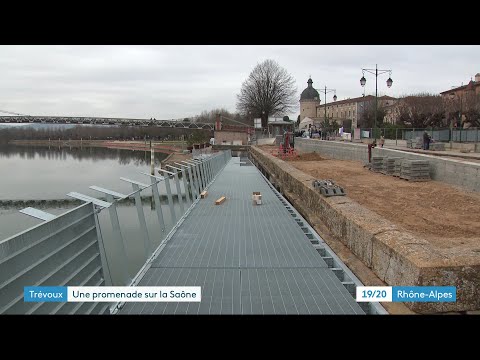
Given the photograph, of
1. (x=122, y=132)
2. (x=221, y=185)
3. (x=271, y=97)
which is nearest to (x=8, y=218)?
(x=221, y=185)

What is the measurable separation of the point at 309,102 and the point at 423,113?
7079 cm

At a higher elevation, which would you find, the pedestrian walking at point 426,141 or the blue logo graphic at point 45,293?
the pedestrian walking at point 426,141

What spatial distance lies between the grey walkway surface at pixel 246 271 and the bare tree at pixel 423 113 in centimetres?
4592

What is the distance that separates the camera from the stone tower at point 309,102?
11950 centimetres

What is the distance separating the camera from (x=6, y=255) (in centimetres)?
261

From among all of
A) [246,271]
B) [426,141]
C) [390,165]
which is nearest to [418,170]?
[390,165]

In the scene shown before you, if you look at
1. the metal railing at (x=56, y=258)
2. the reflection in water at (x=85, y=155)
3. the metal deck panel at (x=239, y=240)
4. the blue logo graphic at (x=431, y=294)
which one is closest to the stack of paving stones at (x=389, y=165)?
the metal deck panel at (x=239, y=240)

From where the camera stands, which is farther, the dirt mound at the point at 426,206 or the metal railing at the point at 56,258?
the dirt mound at the point at 426,206

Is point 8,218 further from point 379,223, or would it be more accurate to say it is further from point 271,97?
point 271,97

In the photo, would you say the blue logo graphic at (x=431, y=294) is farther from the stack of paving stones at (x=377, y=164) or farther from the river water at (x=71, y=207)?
the stack of paving stones at (x=377, y=164)

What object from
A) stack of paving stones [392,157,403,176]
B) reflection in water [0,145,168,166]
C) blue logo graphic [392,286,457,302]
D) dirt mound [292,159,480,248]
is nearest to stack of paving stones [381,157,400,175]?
stack of paving stones [392,157,403,176]

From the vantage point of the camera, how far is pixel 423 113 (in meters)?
50.7

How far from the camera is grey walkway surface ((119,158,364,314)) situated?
13.0 feet

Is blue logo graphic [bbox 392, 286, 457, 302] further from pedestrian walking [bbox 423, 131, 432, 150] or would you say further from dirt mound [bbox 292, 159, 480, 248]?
pedestrian walking [bbox 423, 131, 432, 150]
